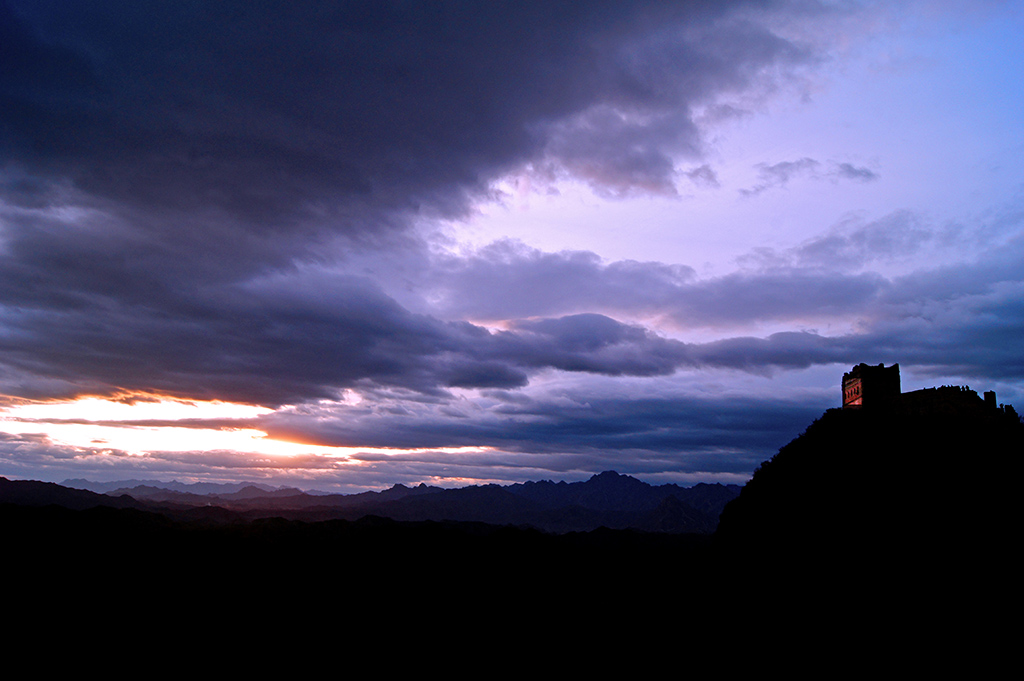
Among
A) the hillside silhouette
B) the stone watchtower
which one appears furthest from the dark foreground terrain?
the stone watchtower

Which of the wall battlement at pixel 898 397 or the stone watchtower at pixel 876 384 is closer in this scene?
the wall battlement at pixel 898 397

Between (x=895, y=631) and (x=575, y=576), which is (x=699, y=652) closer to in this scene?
(x=895, y=631)

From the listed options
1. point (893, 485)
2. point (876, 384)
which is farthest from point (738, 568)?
point (876, 384)

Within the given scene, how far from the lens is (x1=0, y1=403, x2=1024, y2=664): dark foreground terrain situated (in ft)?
145

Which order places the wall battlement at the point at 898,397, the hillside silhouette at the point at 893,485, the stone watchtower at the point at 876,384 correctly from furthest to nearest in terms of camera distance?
the stone watchtower at the point at 876,384
the wall battlement at the point at 898,397
the hillside silhouette at the point at 893,485

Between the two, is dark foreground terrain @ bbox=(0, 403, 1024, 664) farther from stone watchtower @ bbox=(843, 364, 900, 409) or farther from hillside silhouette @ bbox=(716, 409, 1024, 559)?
stone watchtower @ bbox=(843, 364, 900, 409)

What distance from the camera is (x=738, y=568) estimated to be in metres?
65.5

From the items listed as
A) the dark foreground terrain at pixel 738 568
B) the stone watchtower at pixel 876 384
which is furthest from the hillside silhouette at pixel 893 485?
the stone watchtower at pixel 876 384

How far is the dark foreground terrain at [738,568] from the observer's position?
4425cm

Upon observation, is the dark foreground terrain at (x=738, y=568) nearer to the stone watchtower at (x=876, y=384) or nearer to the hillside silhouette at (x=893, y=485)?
the hillside silhouette at (x=893, y=485)

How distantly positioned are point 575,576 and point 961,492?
9115 centimetres

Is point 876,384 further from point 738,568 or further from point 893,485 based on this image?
point 738,568

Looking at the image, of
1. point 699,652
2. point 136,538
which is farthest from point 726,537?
point 136,538

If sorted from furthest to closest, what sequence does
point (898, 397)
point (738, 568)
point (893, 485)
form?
1. point (738, 568)
2. point (898, 397)
3. point (893, 485)
